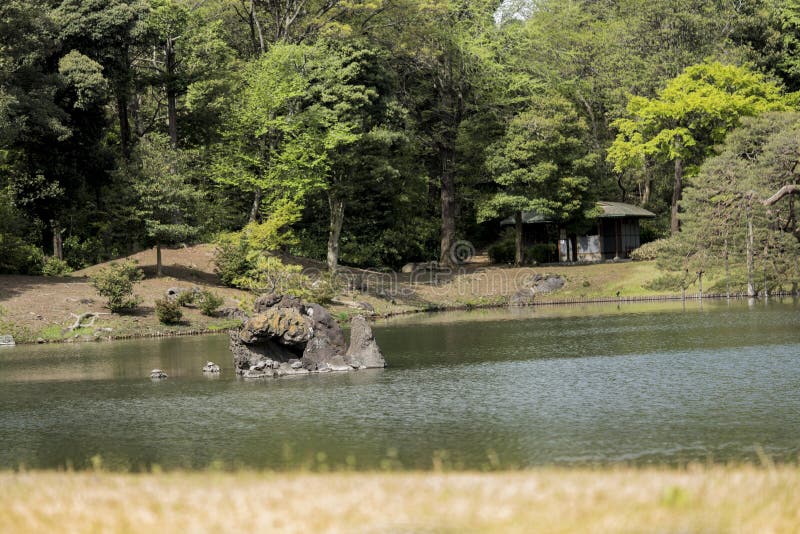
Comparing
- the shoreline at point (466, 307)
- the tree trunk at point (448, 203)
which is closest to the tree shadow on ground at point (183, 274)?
the shoreline at point (466, 307)

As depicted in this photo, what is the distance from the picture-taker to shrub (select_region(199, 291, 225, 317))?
4106cm

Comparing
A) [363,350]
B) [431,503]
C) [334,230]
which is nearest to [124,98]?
[334,230]

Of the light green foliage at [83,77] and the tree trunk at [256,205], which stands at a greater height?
the light green foliage at [83,77]

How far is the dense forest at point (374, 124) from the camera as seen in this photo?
43.2 meters

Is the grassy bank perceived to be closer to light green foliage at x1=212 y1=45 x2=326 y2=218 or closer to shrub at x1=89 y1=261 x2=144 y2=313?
shrub at x1=89 y1=261 x2=144 y2=313

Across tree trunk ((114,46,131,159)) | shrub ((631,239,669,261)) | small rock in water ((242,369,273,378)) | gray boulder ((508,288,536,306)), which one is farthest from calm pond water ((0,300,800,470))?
tree trunk ((114,46,131,159))

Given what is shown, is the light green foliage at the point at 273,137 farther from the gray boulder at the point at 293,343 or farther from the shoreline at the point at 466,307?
the gray boulder at the point at 293,343

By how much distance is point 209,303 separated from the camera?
41.2m

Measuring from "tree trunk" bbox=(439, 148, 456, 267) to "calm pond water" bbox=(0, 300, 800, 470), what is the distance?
27281mm

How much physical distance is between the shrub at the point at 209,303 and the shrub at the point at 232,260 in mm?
4065

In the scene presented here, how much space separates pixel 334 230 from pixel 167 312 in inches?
583

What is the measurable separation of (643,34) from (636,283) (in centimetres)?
1974

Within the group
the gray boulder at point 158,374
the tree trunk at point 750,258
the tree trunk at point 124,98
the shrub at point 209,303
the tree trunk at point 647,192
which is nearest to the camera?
the gray boulder at point 158,374

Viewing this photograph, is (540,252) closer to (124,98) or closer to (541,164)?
(541,164)
